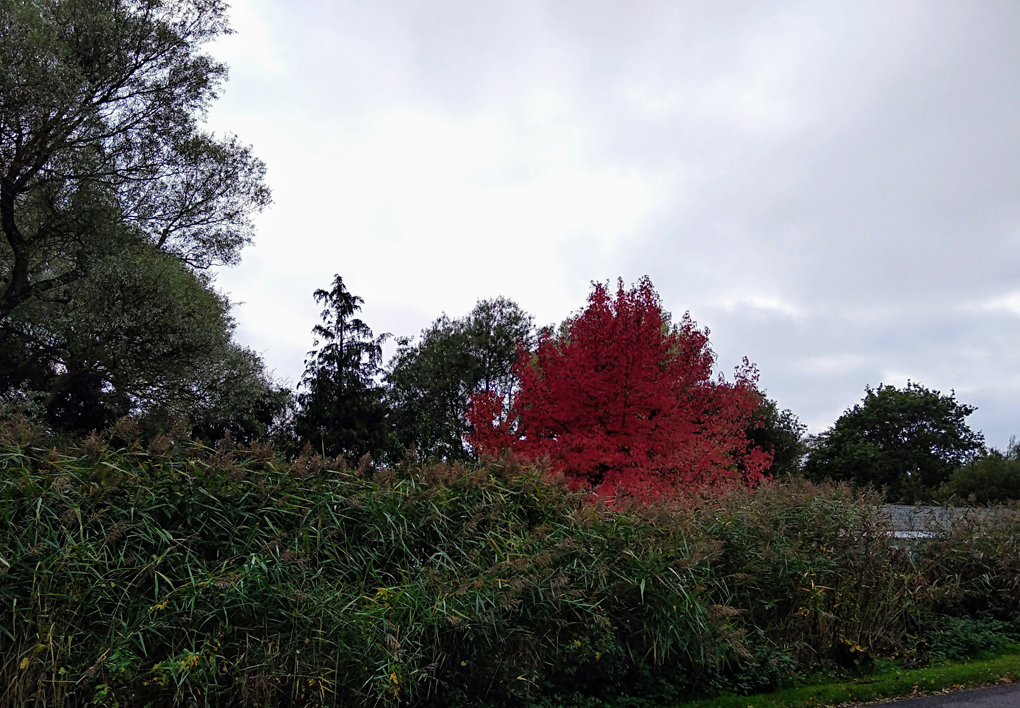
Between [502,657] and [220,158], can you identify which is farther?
[220,158]

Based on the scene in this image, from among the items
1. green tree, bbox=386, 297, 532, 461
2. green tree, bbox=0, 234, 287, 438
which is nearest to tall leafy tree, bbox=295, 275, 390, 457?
green tree, bbox=386, 297, 532, 461

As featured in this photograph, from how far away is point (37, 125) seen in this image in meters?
14.1

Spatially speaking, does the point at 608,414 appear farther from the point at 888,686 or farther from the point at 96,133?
the point at 96,133

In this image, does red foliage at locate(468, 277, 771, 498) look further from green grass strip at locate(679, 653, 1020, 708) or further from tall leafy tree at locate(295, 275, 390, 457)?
tall leafy tree at locate(295, 275, 390, 457)

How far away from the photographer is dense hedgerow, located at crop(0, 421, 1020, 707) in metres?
4.94

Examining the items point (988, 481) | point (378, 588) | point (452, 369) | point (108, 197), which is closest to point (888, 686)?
point (378, 588)

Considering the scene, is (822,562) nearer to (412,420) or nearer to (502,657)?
(502,657)

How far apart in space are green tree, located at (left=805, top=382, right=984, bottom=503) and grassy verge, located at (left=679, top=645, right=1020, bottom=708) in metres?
35.4

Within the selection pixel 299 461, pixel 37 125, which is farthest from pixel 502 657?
pixel 37 125

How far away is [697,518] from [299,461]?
13.4 ft

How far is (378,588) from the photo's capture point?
5707 mm

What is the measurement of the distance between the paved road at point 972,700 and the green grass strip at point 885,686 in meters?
0.20

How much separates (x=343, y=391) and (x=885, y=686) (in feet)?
98.5

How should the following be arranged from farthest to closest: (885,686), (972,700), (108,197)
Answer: (108,197)
(885,686)
(972,700)
